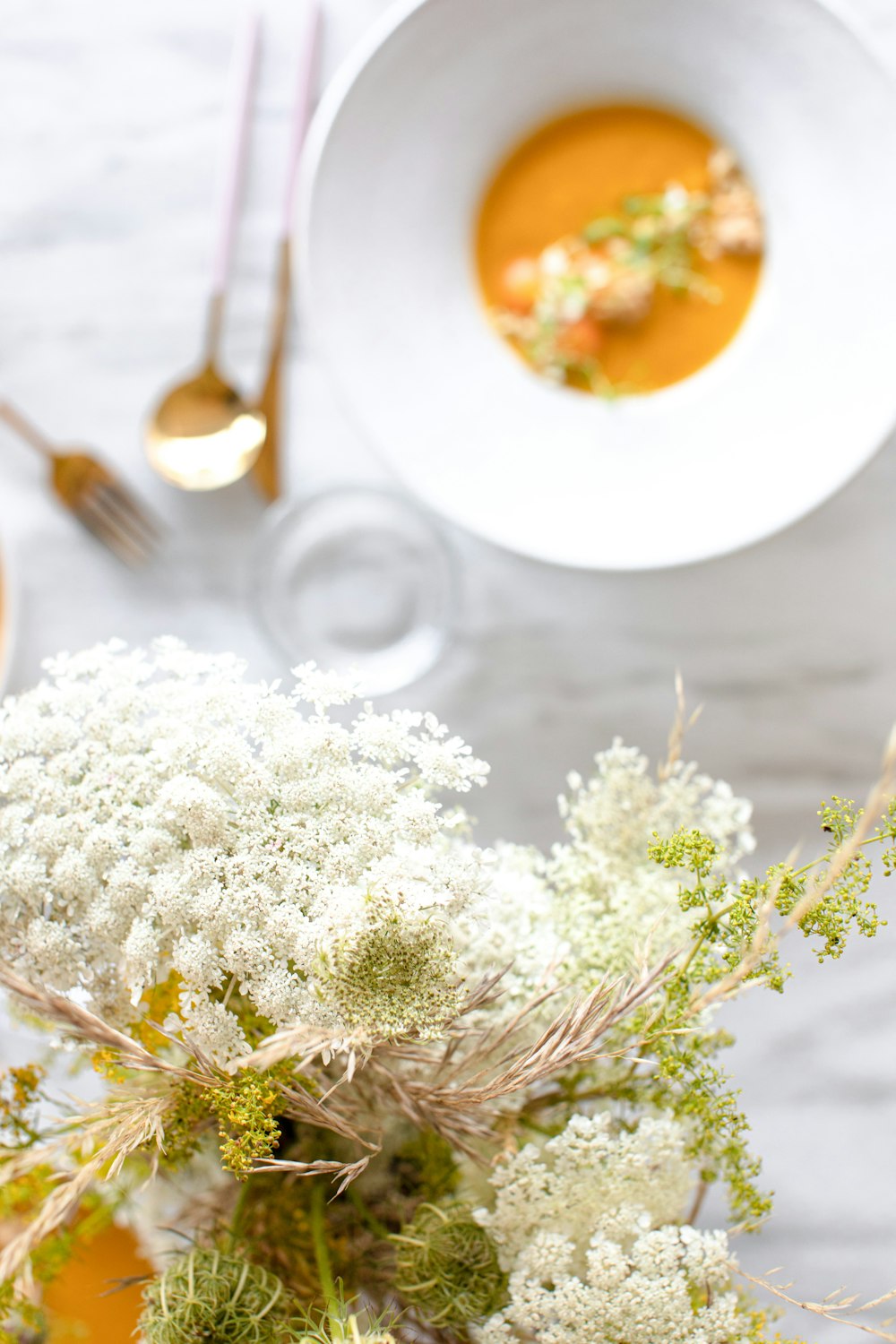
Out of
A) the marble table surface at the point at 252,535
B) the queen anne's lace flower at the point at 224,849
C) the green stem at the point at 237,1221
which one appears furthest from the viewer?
the marble table surface at the point at 252,535

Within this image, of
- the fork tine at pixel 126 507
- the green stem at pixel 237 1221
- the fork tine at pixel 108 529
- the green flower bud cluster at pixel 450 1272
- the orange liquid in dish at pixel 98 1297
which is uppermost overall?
the fork tine at pixel 126 507

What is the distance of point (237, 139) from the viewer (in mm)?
1182

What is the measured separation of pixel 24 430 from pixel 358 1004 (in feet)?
2.78

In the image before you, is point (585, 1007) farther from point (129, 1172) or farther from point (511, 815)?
point (511, 815)

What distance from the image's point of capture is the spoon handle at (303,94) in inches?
46.2

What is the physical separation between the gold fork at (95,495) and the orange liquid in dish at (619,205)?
44 cm

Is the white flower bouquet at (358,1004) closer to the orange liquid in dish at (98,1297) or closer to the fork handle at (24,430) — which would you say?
the orange liquid in dish at (98,1297)

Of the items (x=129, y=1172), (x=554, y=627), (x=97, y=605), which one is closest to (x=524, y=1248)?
(x=129, y=1172)

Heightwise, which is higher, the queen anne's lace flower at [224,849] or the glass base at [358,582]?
the glass base at [358,582]

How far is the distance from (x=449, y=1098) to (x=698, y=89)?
995 millimetres

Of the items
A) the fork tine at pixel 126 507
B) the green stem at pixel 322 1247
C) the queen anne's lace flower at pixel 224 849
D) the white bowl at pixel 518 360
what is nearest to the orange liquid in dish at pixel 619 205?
the white bowl at pixel 518 360

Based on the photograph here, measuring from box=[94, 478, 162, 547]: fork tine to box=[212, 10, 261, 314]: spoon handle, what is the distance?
0.23 m

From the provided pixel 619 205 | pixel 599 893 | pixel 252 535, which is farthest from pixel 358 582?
pixel 599 893

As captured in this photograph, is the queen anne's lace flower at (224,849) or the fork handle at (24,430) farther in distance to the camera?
the fork handle at (24,430)
